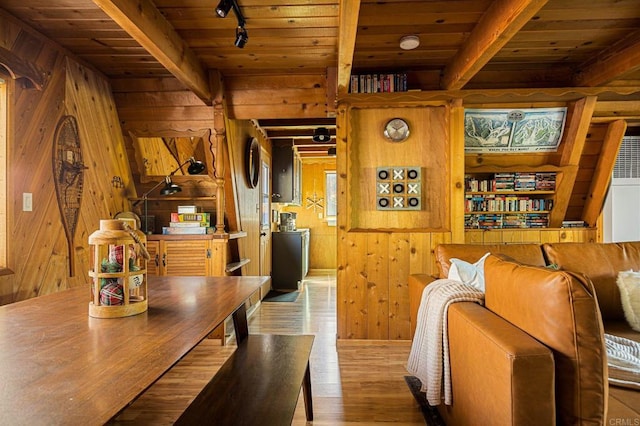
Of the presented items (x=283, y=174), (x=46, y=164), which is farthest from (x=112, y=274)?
(x=283, y=174)

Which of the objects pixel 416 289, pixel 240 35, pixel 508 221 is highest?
pixel 240 35

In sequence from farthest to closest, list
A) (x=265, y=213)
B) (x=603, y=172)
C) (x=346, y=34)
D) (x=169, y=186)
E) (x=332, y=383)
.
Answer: (x=265, y=213) < (x=603, y=172) < (x=169, y=186) < (x=332, y=383) < (x=346, y=34)

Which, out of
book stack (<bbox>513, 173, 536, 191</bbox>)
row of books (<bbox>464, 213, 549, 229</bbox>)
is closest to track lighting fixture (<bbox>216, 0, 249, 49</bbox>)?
row of books (<bbox>464, 213, 549, 229</bbox>)

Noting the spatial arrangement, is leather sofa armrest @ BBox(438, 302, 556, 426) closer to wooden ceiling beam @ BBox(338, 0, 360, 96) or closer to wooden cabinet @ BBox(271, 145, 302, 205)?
wooden ceiling beam @ BBox(338, 0, 360, 96)

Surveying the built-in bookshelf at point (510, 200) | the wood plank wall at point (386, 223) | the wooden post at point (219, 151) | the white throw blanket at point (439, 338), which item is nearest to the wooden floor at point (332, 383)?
the wood plank wall at point (386, 223)

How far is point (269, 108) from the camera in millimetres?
3459

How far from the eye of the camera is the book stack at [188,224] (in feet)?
11.1

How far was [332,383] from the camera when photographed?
2465 mm

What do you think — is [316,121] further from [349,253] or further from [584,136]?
[584,136]

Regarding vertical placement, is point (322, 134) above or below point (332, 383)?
above

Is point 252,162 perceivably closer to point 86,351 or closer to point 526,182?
point 526,182

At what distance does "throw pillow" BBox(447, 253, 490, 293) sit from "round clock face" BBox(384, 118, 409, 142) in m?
1.49

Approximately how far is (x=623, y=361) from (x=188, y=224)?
3.15 m

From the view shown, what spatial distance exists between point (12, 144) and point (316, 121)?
3.08 m
